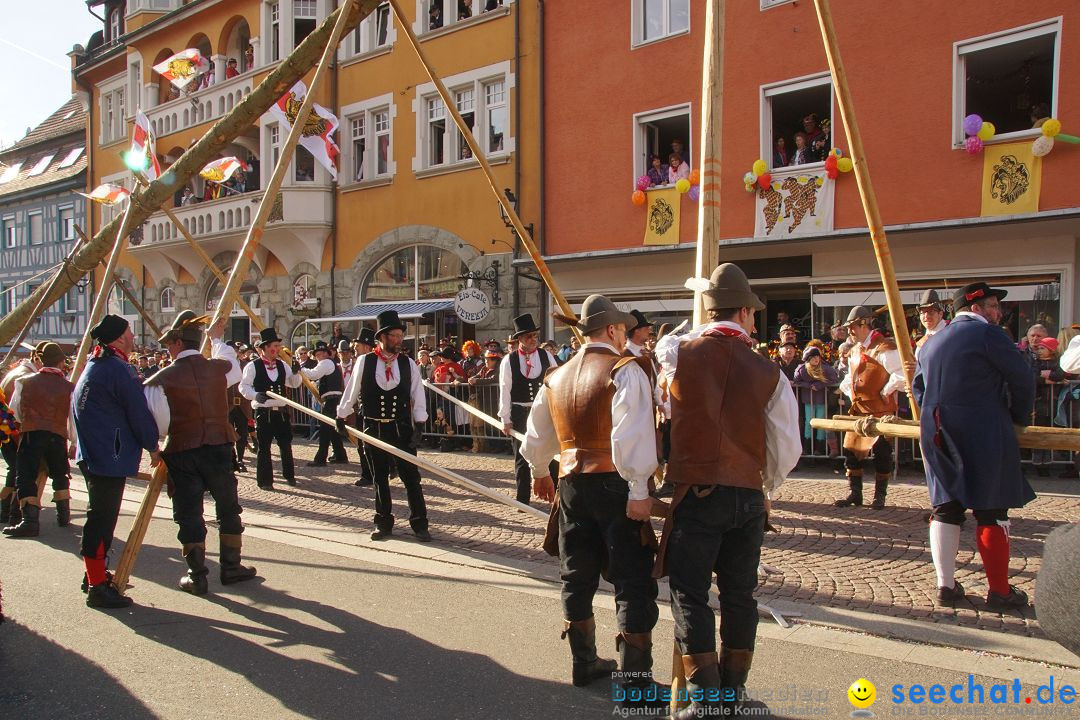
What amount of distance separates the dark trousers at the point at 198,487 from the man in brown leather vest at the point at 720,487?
3697 millimetres

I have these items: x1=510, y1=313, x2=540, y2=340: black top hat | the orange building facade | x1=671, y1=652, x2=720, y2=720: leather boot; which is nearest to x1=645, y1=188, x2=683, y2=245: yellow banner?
the orange building facade

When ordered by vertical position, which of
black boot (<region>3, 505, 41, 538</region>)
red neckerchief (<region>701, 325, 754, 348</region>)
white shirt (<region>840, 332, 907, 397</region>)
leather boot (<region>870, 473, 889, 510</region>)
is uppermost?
→ red neckerchief (<region>701, 325, 754, 348</region>)

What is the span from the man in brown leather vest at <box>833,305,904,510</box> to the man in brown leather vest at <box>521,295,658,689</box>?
4.79 meters

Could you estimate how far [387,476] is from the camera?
24.6 feet

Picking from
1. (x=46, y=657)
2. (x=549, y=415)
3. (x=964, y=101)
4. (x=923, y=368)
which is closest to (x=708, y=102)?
(x=549, y=415)

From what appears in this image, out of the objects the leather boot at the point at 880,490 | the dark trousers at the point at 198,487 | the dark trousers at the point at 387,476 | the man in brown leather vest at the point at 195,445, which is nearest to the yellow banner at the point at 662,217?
the leather boot at the point at 880,490

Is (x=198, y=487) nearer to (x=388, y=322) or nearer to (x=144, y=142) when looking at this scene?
(x=388, y=322)

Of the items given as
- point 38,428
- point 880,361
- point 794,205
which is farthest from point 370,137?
point 880,361

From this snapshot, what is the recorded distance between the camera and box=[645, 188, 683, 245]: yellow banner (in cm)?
1557

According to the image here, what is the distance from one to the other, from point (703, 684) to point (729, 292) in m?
1.64

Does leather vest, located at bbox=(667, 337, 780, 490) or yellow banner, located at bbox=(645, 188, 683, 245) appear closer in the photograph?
leather vest, located at bbox=(667, 337, 780, 490)

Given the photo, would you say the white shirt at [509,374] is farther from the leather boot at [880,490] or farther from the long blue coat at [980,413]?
the long blue coat at [980,413]

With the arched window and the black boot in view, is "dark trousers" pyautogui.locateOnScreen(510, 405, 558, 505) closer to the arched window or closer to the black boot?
the black boot

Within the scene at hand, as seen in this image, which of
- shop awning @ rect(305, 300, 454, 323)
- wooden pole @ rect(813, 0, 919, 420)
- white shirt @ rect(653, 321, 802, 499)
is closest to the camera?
white shirt @ rect(653, 321, 802, 499)
